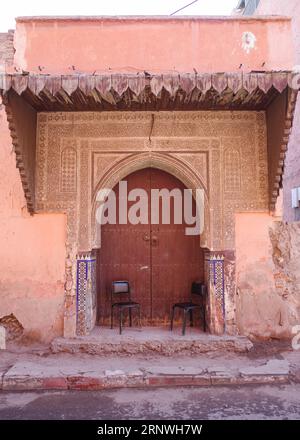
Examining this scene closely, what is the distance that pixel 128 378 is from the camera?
451 cm

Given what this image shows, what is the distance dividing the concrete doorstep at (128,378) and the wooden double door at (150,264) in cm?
152

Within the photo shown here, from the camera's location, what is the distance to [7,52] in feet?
18.2

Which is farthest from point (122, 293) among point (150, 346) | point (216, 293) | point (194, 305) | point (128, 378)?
point (128, 378)

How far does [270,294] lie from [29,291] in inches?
131

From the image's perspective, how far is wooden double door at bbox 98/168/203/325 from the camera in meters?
6.05

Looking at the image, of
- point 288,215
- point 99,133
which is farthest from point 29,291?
point 288,215

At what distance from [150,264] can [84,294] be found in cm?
114

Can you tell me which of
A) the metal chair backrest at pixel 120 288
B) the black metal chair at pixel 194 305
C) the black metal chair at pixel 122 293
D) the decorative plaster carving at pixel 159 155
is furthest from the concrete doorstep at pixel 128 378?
the decorative plaster carving at pixel 159 155

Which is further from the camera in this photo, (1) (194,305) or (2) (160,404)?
(1) (194,305)

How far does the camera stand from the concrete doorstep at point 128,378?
4.43 m

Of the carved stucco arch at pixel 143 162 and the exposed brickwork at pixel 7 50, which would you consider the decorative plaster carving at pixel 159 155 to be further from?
the exposed brickwork at pixel 7 50

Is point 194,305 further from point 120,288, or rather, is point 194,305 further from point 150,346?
point 120,288

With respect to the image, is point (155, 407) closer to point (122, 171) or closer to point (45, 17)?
point (122, 171)

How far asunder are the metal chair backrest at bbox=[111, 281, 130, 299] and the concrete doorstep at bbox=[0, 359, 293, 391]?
4.55 ft
